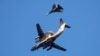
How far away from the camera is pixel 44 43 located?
71.3m

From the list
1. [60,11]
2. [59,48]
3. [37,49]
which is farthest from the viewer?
[60,11]

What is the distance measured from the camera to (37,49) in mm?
70312

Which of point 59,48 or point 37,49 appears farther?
point 59,48

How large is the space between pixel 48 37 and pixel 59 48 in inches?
191

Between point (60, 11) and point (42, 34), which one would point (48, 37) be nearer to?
point (42, 34)

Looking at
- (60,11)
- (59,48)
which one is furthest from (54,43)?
(60,11)

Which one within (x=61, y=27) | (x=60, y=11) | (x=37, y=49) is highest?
(x=60, y=11)

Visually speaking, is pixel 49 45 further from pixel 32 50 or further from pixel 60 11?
pixel 60 11

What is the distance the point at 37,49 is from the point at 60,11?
19.3 m

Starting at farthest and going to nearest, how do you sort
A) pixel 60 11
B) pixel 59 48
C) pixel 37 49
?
1. pixel 60 11
2. pixel 59 48
3. pixel 37 49

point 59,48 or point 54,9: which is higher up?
point 54,9

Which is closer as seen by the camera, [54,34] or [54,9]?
[54,34]

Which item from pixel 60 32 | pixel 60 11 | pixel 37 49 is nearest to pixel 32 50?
pixel 37 49

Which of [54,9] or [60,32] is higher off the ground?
A: [54,9]
